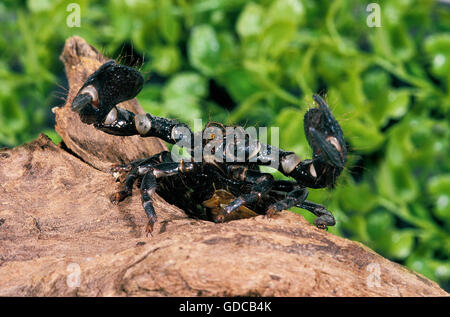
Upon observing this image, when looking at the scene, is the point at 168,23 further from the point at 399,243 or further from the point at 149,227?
the point at 399,243

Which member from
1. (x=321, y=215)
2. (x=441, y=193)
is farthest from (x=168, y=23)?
(x=441, y=193)

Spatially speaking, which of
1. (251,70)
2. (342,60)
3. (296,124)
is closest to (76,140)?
(296,124)

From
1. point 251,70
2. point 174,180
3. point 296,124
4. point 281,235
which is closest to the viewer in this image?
point 281,235

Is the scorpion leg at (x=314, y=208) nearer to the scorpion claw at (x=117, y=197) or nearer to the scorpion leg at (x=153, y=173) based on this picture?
the scorpion leg at (x=153, y=173)

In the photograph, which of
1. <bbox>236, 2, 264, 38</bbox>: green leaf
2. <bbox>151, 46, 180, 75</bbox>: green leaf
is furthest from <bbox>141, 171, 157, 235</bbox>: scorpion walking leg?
<bbox>151, 46, 180, 75</bbox>: green leaf

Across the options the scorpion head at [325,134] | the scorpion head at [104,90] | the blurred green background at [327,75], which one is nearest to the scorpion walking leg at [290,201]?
the scorpion head at [325,134]

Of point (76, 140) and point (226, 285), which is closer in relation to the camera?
point (226, 285)
